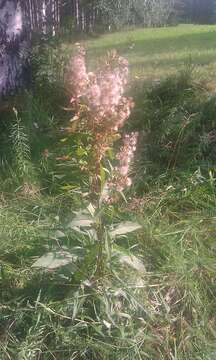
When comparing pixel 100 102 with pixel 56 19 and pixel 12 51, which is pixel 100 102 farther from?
pixel 56 19

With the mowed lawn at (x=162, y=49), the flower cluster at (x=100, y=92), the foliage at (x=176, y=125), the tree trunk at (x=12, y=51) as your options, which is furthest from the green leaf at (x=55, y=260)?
the tree trunk at (x=12, y=51)

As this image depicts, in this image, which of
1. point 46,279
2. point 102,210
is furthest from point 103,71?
point 46,279

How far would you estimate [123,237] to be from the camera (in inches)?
141

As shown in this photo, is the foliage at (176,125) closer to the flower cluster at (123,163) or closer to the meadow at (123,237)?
the meadow at (123,237)

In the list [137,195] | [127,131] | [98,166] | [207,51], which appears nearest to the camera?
[98,166]

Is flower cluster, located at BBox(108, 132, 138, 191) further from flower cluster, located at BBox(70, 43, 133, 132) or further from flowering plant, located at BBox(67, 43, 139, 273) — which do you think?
flower cluster, located at BBox(70, 43, 133, 132)

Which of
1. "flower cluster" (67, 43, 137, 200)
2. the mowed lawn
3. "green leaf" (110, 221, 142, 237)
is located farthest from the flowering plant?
the mowed lawn

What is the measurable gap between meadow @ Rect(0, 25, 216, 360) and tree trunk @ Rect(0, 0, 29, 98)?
1.15ft

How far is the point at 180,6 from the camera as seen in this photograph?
12.5 m

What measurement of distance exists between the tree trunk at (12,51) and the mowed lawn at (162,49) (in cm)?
86

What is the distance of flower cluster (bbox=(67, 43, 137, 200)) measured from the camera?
2723 mm

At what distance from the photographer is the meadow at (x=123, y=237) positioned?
3062mm

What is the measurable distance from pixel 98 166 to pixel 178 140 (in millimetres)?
1990

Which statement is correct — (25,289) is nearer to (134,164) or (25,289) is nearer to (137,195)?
(137,195)
